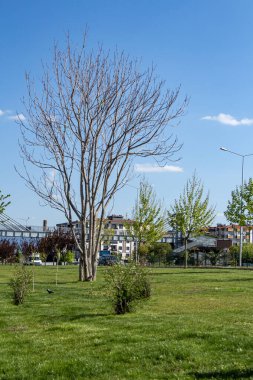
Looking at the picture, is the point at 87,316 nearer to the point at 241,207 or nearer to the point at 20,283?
the point at 20,283

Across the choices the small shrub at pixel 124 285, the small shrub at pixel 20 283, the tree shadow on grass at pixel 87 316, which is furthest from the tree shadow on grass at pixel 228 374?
the small shrub at pixel 20 283

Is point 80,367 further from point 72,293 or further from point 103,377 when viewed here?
point 72,293

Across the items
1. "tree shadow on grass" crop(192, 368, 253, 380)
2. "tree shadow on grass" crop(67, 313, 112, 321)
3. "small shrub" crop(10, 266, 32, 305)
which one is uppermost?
"small shrub" crop(10, 266, 32, 305)

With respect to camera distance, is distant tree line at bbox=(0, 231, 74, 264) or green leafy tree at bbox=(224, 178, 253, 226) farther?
distant tree line at bbox=(0, 231, 74, 264)

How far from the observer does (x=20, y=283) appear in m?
16.2

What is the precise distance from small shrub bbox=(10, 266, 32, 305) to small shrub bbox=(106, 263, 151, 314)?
3.87 meters

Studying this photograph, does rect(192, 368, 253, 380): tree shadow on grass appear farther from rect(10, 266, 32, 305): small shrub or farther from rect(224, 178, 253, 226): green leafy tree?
rect(224, 178, 253, 226): green leafy tree

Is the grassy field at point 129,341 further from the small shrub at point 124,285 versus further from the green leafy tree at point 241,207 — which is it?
the green leafy tree at point 241,207

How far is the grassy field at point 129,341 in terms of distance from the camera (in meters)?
7.95

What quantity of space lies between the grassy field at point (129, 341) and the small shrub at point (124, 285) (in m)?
0.39

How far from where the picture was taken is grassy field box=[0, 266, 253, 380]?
26.1 feet

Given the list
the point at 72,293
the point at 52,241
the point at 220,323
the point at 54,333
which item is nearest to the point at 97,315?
the point at 54,333

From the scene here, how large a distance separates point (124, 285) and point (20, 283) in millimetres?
4661


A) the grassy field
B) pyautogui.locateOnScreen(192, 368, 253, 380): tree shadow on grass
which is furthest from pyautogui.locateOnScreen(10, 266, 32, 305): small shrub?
pyautogui.locateOnScreen(192, 368, 253, 380): tree shadow on grass
